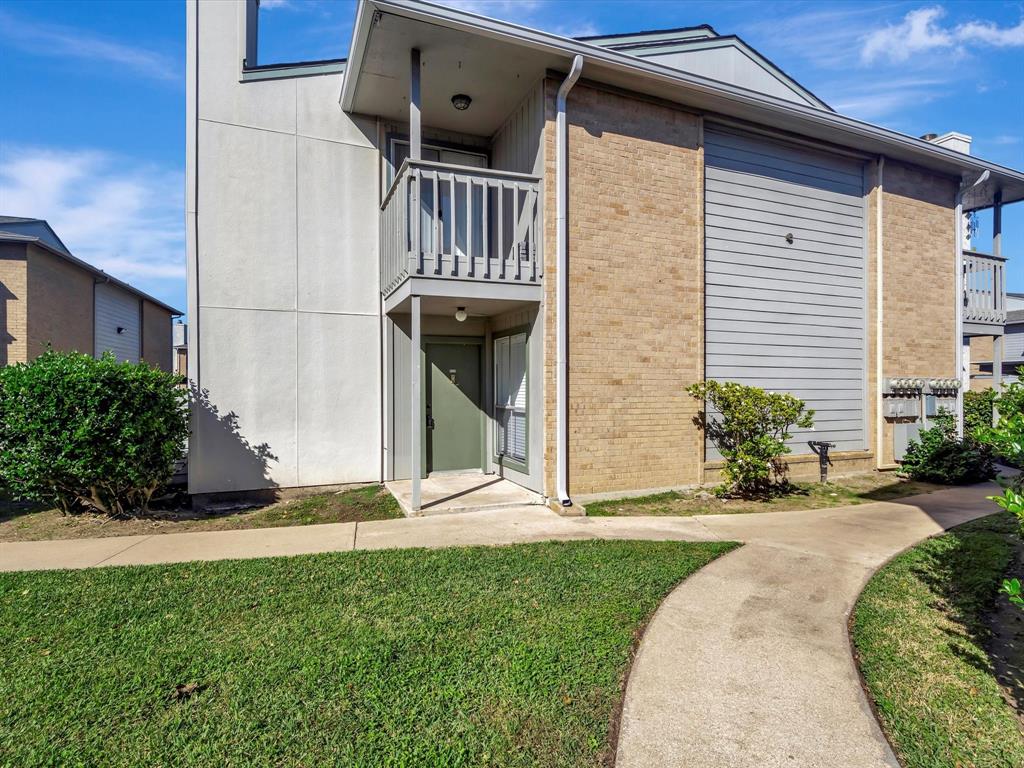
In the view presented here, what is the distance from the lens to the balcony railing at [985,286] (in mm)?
11227

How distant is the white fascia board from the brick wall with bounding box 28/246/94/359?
38.1ft

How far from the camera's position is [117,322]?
18.8 m

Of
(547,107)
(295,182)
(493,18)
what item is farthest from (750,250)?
(295,182)

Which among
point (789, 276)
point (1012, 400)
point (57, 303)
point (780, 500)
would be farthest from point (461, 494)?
point (57, 303)

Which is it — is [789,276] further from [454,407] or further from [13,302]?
[13,302]

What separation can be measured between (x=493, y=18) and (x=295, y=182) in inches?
146

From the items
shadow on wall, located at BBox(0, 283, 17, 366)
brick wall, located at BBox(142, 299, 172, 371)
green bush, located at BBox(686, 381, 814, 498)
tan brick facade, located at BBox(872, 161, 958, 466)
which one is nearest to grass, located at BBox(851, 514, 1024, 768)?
green bush, located at BBox(686, 381, 814, 498)

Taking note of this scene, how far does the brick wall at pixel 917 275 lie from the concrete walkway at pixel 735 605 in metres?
3.32

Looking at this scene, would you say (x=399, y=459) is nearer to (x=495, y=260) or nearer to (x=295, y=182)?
(x=495, y=260)

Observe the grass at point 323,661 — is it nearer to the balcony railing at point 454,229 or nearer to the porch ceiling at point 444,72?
the balcony railing at point 454,229

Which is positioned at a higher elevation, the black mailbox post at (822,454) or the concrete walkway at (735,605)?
the black mailbox post at (822,454)

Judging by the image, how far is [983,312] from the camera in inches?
444

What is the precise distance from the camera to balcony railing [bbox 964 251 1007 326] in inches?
442

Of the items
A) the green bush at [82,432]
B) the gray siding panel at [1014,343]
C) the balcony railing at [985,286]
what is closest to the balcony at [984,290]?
the balcony railing at [985,286]
